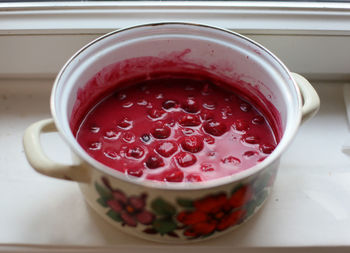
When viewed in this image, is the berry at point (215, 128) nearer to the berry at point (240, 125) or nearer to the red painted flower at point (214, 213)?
the berry at point (240, 125)

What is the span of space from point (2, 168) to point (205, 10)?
1.38 ft

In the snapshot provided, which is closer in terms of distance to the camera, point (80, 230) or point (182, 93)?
point (80, 230)

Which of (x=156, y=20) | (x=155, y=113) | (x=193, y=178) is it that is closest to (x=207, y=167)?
(x=193, y=178)

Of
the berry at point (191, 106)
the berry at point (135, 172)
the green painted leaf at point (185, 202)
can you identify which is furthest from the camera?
the berry at point (191, 106)

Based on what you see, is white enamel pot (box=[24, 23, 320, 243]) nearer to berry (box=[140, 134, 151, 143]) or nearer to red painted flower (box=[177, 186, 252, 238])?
red painted flower (box=[177, 186, 252, 238])

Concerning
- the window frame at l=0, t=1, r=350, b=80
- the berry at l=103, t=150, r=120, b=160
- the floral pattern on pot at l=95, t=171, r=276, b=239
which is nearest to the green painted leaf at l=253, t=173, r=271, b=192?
the floral pattern on pot at l=95, t=171, r=276, b=239

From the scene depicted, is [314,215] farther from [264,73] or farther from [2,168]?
[2,168]

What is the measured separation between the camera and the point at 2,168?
705mm

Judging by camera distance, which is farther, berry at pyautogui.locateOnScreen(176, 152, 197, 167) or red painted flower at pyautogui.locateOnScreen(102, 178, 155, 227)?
berry at pyautogui.locateOnScreen(176, 152, 197, 167)

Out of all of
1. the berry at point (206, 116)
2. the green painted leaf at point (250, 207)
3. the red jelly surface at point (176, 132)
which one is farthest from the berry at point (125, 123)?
the green painted leaf at point (250, 207)

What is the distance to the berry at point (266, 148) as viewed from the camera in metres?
0.65

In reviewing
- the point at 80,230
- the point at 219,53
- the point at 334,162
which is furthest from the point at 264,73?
the point at 80,230

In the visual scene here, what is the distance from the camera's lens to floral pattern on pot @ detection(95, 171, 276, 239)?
20.1 inches

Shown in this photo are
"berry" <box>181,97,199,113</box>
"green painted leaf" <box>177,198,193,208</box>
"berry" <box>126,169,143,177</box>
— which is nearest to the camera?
"green painted leaf" <box>177,198,193,208</box>
